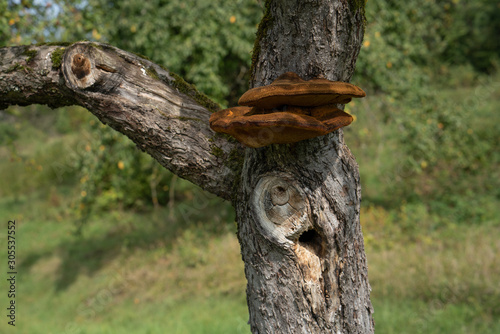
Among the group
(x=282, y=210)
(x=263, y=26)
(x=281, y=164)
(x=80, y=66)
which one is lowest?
(x=282, y=210)

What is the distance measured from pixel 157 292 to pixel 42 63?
18.1ft

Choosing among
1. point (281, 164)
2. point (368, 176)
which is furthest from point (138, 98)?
point (368, 176)

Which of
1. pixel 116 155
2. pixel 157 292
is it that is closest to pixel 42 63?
pixel 116 155

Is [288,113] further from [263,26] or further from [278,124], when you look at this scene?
[263,26]

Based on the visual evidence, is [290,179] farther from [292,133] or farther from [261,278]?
[261,278]

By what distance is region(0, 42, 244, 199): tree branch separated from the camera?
68.9 inches

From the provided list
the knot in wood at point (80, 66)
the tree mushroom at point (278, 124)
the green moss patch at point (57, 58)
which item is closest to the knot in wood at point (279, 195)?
the tree mushroom at point (278, 124)

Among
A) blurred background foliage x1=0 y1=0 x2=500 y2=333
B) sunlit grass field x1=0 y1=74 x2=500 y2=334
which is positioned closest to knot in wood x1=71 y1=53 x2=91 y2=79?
blurred background foliage x1=0 y1=0 x2=500 y2=333

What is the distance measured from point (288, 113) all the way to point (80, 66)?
1.06 m

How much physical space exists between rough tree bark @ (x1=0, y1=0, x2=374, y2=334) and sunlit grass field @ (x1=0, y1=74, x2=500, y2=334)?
2892 mm

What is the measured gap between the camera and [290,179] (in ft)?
5.06

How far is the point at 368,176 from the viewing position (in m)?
9.38

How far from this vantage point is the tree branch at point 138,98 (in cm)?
175

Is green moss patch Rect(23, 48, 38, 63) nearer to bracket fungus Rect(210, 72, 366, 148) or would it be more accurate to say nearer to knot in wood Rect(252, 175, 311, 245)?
bracket fungus Rect(210, 72, 366, 148)
